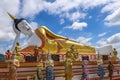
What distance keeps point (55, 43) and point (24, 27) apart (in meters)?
2.67

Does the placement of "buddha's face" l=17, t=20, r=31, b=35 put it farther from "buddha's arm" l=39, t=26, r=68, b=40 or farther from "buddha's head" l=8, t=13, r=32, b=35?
"buddha's arm" l=39, t=26, r=68, b=40

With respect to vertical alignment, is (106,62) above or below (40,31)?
below

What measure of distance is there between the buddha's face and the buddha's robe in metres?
0.89

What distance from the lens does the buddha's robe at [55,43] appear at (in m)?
23.0

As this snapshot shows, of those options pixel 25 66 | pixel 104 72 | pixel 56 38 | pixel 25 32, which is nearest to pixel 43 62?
pixel 25 66

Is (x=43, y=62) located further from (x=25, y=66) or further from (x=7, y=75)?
(x=7, y=75)

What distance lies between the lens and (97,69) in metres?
19.4

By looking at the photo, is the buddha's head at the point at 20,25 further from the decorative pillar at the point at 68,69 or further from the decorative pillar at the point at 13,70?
the decorative pillar at the point at 13,70

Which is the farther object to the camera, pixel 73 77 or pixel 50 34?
pixel 50 34

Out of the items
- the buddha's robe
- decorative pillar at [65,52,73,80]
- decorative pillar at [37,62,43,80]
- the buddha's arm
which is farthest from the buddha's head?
decorative pillar at [37,62,43,80]

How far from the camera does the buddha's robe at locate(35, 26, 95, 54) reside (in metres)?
23.0

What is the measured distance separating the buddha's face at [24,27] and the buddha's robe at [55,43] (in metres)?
0.89

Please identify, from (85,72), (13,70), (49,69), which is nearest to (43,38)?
(85,72)

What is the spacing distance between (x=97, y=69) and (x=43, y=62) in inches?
204
